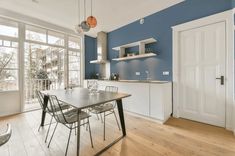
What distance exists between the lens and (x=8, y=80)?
12.0 feet

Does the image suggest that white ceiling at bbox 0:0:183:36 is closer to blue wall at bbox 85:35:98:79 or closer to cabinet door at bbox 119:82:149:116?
blue wall at bbox 85:35:98:79

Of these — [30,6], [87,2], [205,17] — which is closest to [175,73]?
[205,17]

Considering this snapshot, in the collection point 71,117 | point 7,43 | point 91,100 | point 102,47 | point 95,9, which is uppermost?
point 95,9

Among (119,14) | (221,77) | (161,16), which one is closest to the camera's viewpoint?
(221,77)

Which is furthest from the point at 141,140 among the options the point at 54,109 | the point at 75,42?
the point at 75,42

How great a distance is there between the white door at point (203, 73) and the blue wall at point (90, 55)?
144 inches

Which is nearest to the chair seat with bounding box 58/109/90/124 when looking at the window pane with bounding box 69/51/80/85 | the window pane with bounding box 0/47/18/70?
the window pane with bounding box 0/47/18/70

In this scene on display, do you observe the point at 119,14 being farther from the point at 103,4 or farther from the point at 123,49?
the point at 123,49

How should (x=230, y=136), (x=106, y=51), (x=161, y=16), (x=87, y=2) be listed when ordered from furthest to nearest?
(x=106, y=51)
(x=161, y=16)
(x=87, y=2)
(x=230, y=136)

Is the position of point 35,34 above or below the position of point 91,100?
above

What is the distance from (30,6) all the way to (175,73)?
4077mm

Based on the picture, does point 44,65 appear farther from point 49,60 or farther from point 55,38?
point 55,38

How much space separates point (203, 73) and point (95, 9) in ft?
10.3

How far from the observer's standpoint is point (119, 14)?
384cm
